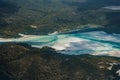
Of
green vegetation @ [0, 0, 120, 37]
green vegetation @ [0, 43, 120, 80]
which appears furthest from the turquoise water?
green vegetation @ [0, 0, 120, 37]

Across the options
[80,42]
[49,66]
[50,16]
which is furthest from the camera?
[50,16]

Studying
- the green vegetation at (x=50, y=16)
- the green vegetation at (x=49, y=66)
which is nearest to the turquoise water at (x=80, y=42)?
the green vegetation at (x=49, y=66)

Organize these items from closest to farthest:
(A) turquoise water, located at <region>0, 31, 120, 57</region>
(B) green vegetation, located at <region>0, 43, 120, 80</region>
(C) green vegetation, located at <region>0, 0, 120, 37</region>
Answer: (B) green vegetation, located at <region>0, 43, 120, 80</region>, (A) turquoise water, located at <region>0, 31, 120, 57</region>, (C) green vegetation, located at <region>0, 0, 120, 37</region>

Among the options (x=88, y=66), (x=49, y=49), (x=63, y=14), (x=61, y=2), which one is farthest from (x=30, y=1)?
(x=88, y=66)

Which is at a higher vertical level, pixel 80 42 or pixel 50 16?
pixel 50 16

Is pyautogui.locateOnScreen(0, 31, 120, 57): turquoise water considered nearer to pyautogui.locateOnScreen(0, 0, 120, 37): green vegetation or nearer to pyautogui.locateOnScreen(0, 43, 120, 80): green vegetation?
pyautogui.locateOnScreen(0, 43, 120, 80): green vegetation

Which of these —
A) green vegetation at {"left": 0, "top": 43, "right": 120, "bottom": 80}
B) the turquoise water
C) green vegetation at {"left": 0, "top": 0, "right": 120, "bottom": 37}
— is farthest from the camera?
green vegetation at {"left": 0, "top": 0, "right": 120, "bottom": 37}

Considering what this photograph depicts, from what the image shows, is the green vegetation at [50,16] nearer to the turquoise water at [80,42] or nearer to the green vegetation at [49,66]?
the turquoise water at [80,42]

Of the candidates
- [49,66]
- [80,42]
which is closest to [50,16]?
[80,42]

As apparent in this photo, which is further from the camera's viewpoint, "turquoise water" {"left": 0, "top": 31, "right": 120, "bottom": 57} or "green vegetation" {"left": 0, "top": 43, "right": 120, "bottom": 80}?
"turquoise water" {"left": 0, "top": 31, "right": 120, "bottom": 57}

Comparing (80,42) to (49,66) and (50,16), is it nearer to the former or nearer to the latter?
(49,66)
